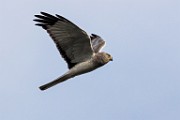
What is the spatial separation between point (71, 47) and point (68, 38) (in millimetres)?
339

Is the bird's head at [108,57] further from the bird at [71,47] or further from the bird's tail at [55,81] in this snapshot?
the bird's tail at [55,81]

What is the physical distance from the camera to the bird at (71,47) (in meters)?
17.7

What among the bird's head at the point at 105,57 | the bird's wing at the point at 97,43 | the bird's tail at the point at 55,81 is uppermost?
the bird's wing at the point at 97,43

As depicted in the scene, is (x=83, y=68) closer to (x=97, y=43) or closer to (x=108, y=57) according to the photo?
(x=108, y=57)

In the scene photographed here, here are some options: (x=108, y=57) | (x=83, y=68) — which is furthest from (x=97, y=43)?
(x=83, y=68)

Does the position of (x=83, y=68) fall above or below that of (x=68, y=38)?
below

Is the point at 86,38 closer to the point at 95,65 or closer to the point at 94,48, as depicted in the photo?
the point at 95,65

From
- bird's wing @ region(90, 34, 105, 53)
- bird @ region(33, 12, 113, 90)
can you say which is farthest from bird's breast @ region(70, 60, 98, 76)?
bird's wing @ region(90, 34, 105, 53)

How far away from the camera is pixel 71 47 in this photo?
18.2 metres

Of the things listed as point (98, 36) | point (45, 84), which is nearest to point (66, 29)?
point (45, 84)

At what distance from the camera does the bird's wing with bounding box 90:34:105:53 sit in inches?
780

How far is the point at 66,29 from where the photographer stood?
17750mm

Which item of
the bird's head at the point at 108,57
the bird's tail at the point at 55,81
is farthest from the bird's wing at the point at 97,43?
the bird's tail at the point at 55,81

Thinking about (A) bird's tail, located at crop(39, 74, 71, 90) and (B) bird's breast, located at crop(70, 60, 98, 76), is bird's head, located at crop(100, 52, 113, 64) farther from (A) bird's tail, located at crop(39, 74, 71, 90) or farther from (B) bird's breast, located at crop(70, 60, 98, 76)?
(A) bird's tail, located at crop(39, 74, 71, 90)
